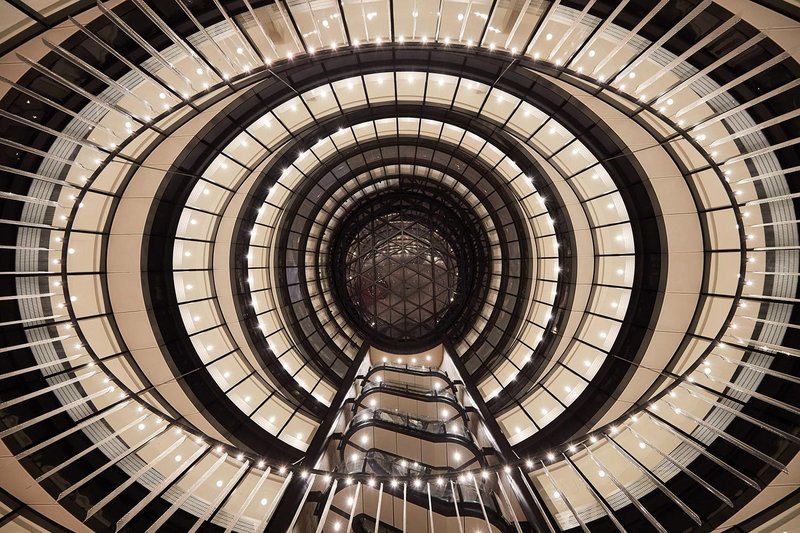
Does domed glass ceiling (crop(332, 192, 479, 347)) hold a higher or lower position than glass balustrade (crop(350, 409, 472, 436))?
higher

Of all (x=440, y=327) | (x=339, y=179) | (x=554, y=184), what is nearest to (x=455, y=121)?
(x=554, y=184)

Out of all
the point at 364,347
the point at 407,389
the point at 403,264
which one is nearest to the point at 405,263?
the point at 403,264

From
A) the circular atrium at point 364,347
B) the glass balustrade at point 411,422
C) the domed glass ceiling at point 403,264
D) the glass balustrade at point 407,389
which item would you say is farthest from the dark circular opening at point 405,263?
the glass balustrade at point 411,422

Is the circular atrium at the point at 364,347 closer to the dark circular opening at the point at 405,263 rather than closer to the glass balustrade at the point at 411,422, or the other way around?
the glass balustrade at the point at 411,422

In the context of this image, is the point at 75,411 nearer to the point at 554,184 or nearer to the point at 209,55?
the point at 209,55

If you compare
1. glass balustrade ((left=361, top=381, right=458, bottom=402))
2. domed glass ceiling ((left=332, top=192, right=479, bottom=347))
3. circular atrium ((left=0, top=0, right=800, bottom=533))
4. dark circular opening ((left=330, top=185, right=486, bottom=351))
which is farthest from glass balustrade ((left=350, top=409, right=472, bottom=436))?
domed glass ceiling ((left=332, top=192, right=479, bottom=347))

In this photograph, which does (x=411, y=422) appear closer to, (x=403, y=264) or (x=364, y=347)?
(x=364, y=347)

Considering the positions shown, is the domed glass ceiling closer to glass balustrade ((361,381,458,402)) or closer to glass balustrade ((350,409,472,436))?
glass balustrade ((361,381,458,402))
